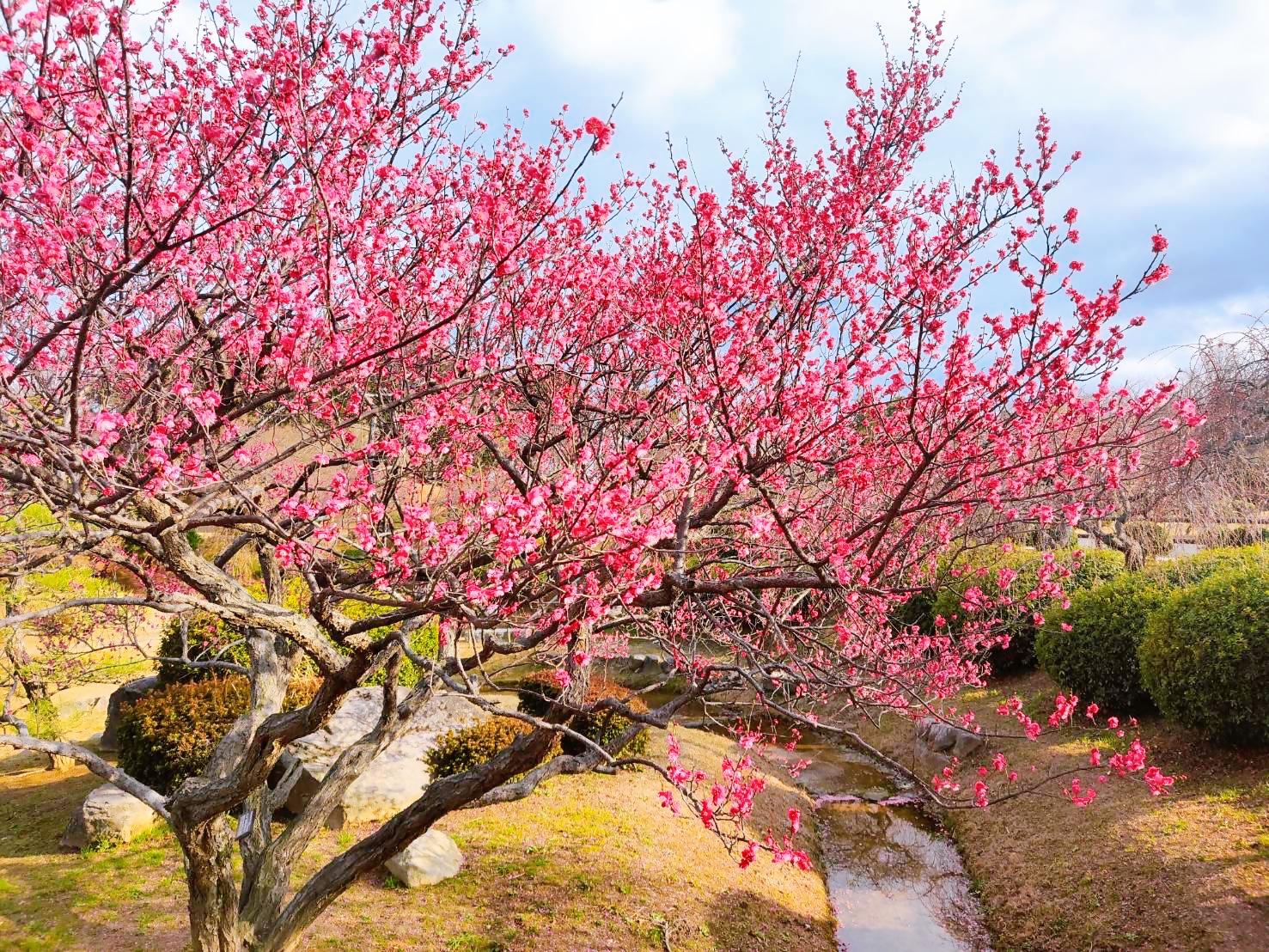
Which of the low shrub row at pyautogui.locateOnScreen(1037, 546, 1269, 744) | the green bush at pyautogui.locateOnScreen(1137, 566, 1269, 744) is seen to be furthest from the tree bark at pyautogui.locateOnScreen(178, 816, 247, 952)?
the green bush at pyautogui.locateOnScreen(1137, 566, 1269, 744)

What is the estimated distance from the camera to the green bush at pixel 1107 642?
29.7 feet

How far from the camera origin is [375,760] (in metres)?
6.84

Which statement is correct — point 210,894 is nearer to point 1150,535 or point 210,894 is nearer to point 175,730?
point 175,730

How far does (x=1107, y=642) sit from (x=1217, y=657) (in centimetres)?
202

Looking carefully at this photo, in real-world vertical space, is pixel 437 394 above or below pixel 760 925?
above

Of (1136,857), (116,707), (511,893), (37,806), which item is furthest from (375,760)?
(1136,857)

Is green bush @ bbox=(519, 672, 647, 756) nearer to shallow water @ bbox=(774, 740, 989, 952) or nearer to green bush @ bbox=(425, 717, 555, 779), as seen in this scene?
green bush @ bbox=(425, 717, 555, 779)

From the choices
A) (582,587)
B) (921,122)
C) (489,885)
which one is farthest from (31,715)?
(921,122)

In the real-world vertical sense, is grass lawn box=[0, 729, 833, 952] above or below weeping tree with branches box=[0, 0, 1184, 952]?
below

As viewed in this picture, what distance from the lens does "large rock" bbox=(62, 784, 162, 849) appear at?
6539 millimetres

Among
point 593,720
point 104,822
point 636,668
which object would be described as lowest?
point 104,822

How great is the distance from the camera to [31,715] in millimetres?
8812

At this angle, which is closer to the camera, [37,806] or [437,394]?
[437,394]

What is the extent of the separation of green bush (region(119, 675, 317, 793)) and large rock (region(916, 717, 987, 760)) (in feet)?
25.4
